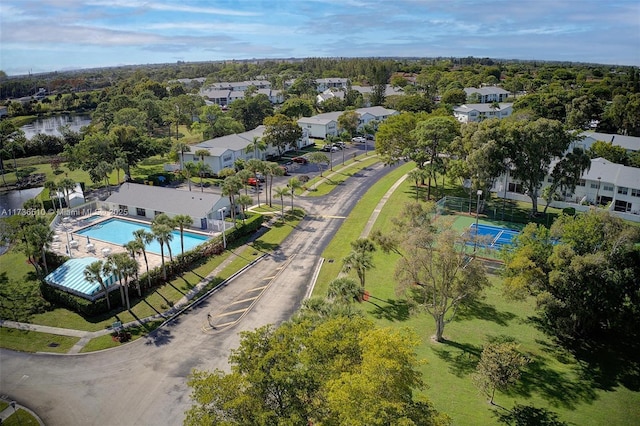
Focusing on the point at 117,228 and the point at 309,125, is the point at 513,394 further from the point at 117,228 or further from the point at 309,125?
the point at 309,125

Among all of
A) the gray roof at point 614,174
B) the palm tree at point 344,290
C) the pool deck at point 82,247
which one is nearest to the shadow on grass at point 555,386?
the palm tree at point 344,290

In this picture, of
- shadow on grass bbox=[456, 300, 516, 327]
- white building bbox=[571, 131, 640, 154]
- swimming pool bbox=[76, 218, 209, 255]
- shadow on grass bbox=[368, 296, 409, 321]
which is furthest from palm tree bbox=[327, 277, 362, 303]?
white building bbox=[571, 131, 640, 154]

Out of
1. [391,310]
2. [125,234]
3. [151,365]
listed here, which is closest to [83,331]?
[151,365]

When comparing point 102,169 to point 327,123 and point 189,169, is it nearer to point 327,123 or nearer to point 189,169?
point 189,169

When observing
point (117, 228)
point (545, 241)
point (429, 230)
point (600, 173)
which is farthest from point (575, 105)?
point (117, 228)

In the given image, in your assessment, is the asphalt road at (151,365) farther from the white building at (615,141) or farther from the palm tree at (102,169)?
the white building at (615,141)
